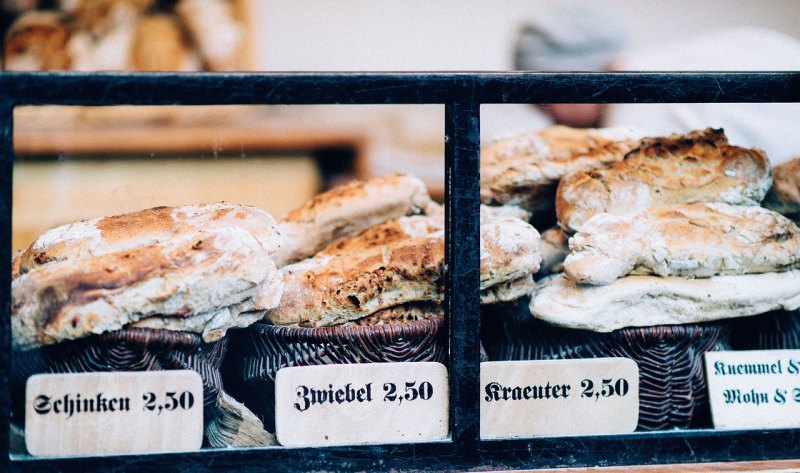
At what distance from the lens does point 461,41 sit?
2.58 meters

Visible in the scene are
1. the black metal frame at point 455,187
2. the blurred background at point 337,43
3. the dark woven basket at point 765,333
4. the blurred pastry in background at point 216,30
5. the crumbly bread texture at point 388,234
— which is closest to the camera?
the black metal frame at point 455,187

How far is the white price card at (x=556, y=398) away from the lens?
1381mm

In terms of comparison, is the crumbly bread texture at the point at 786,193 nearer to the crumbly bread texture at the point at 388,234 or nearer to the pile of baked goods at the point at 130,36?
the crumbly bread texture at the point at 388,234

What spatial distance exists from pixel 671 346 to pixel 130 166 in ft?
3.79

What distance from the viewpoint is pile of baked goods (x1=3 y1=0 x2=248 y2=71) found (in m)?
2.47

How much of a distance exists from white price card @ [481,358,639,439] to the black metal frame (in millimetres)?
27

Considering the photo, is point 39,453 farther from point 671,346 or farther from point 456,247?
point 671,346

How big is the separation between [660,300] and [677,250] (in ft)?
0.31

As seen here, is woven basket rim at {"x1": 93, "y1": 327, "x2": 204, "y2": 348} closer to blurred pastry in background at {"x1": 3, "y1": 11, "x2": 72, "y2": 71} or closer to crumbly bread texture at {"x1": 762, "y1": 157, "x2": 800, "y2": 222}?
crumbly bread texture at {"x1": 762, "y1": 157, "x2": 800, "y2": 222}

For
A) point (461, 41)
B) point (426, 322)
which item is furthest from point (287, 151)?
point (426, 322)

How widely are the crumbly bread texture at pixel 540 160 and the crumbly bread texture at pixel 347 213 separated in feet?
0.55

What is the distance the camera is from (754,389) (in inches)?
57.5

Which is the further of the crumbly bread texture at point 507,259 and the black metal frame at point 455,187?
the crumbly bread texture at point 507,259

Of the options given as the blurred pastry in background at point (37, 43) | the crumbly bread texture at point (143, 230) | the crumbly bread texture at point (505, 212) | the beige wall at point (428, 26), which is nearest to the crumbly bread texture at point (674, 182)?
the crumbly bread texture at point (505, 212)
